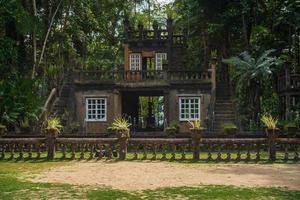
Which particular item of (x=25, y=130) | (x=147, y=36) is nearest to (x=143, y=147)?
(x=25, y=130)

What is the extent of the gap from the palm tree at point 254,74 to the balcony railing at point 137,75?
251 cm

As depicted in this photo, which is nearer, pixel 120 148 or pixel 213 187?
pixel 213 187

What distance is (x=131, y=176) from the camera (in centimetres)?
1330

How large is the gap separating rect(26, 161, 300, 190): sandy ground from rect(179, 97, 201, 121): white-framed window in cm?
1259

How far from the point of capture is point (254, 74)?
88.3 ft

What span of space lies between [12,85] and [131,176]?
6511mm

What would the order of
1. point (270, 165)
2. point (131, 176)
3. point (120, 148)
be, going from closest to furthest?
point (131, 176) < point (270, 165) < point (120, 148)

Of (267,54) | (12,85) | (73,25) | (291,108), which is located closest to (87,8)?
(73,25)

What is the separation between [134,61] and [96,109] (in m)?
4.72

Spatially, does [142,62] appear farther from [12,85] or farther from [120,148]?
[12,85]

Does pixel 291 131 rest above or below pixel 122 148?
above

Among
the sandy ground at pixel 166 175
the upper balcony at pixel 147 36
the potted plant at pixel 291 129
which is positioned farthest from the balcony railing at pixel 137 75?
the sandy ground at pixel 166 175

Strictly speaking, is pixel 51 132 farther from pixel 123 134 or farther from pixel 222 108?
pixel 222 108

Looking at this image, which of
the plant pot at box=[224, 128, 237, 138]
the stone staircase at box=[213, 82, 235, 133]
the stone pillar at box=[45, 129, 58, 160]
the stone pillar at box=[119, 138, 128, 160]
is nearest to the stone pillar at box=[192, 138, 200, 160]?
the stone pillar at box=[119, 138, 128, 160]
